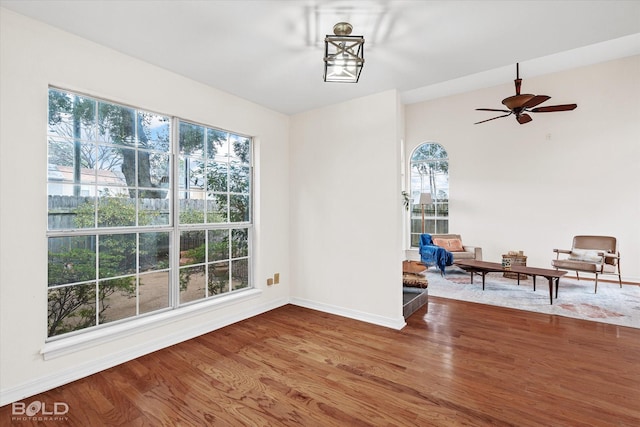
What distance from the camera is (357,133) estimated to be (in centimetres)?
353

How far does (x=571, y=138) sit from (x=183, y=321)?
7260 mm

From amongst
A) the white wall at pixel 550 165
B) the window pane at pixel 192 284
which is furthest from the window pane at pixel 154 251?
the white wall at pixel 550 165

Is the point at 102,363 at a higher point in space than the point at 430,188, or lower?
lower

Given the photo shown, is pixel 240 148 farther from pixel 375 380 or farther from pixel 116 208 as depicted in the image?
pixel 375 380

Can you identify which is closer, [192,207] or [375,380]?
[375,380]

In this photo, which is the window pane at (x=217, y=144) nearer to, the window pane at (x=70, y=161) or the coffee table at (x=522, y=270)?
the window pane at (x=70, y=161)

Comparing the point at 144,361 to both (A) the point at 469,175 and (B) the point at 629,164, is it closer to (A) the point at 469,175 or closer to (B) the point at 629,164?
(A) the point at 469,175

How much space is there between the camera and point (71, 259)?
2.31 m

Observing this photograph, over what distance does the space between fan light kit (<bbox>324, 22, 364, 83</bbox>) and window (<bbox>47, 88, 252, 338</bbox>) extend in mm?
1747

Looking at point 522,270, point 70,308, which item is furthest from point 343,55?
point 522,270

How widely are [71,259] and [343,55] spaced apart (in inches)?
104

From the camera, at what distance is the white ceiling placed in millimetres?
1929

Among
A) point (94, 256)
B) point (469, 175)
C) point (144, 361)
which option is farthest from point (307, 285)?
point (469, 175)

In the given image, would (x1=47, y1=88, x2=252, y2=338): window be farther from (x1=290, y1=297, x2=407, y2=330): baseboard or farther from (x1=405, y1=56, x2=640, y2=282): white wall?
(x1=405, y1=56, x2=640, y2=282): white wall
